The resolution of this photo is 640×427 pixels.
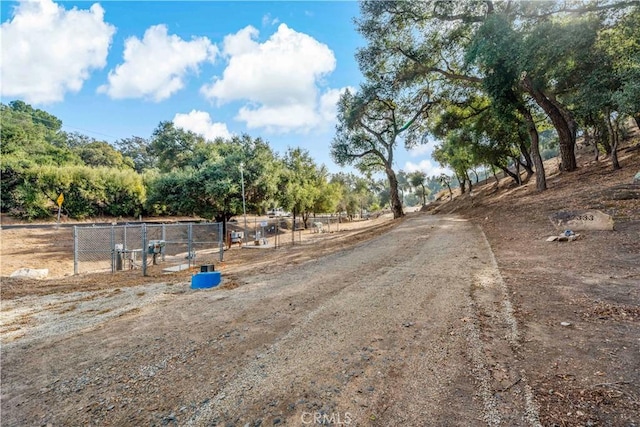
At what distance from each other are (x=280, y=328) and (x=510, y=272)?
4.59m

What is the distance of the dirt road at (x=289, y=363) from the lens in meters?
2.21

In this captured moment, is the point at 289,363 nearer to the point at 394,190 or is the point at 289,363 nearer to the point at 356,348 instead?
the point at 356,348

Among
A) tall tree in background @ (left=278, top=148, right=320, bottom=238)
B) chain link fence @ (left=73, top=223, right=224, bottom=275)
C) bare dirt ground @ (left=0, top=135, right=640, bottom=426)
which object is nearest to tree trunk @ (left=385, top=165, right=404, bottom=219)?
tall tree in background @ (left=278, top=148, right=320, bottom=238)

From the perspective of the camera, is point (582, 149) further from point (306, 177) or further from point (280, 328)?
point (280, 328)

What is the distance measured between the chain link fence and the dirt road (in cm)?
565

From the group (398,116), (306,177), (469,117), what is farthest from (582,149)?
(306,177)

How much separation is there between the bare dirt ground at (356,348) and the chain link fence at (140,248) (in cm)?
378

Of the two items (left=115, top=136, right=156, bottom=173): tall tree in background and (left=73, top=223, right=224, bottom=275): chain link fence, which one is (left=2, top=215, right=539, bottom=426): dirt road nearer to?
(left=73, top=223, right=224, bottom=275): chain link fence

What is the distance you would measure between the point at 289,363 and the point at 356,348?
0.75 metres

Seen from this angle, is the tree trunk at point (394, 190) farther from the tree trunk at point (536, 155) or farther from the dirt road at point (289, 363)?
the dirt road at point (289, 363)

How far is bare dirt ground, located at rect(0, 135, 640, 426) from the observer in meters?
2.19

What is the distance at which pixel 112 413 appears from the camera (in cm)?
237

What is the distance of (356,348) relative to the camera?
3111 mm

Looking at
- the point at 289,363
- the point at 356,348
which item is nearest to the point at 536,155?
the point at 356,348
